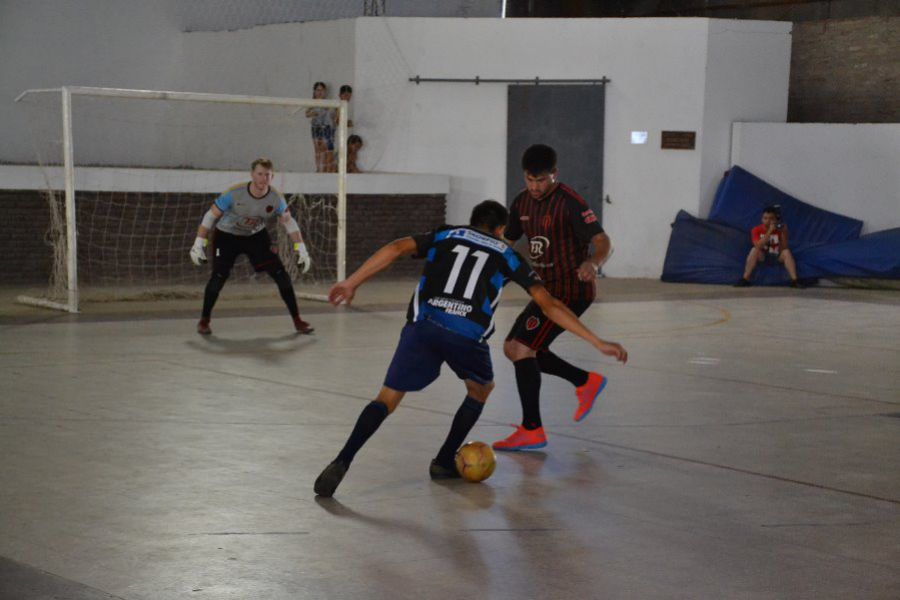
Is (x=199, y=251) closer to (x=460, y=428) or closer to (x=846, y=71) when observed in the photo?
(x=460, y=428)

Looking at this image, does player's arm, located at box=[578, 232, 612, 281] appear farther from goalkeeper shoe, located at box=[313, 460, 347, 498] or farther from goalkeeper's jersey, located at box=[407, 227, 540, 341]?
goalkeeper shoe, located at box=[313, 460, 347, 498]

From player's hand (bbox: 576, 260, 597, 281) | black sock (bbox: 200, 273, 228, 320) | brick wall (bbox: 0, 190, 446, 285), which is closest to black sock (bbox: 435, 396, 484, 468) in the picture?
player's hand (bbox: 576, 260, 597, 281)

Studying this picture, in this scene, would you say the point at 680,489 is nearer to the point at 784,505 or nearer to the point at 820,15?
the point at 784,505

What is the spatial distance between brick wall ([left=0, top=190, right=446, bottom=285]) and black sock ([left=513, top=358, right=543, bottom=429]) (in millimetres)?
11733

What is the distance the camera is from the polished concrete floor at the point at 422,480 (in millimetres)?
5320

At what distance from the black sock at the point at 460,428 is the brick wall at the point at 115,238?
482 inches

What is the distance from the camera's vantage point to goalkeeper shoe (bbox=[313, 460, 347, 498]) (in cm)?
657

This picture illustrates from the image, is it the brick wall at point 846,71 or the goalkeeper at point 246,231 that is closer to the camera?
the goalkeeper at point 246,231

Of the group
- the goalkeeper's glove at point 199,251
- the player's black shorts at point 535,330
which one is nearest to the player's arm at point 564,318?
the player's black shorts at point 535,330

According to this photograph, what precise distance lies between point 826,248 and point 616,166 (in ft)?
12.1

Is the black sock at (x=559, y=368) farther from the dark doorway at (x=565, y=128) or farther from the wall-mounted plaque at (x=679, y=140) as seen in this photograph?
the wall-mounted plaque at (x=679, y=140)

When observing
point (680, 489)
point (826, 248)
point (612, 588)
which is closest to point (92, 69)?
point (826, 248)

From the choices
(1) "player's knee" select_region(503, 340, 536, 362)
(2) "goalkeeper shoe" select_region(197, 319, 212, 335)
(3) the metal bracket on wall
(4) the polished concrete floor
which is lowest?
(2) "goalkeeper shoe" select_region(197, 319, 212, 335)

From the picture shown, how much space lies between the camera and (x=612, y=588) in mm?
5188
